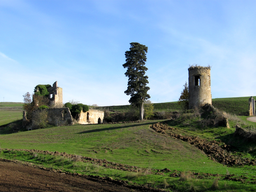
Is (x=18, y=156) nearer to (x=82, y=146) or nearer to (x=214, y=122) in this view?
(x=82, y=146)

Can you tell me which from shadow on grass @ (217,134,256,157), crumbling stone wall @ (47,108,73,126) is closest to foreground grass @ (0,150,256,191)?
shadow on grass @ (217,134,256,157)

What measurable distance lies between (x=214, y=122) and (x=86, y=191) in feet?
59.5

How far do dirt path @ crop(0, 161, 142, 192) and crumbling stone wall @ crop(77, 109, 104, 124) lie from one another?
28728mm

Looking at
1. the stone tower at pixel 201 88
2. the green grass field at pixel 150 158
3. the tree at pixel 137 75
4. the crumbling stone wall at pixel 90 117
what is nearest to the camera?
the green grass field at pixel 150 158

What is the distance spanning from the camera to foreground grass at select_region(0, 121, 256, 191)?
10.4 m

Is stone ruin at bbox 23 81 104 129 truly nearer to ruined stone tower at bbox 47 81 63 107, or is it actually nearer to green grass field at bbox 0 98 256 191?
ruined stone tower at bbox 47 81 63 107

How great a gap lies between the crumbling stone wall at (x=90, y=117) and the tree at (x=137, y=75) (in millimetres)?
10821

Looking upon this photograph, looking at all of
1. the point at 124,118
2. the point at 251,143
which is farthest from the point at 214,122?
the point at 124,118

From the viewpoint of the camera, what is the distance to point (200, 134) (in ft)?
76.5

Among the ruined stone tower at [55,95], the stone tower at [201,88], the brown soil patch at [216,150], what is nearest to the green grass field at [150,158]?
the brown soil patch at [216,150]

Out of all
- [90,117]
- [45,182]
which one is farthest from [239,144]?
[90,117]

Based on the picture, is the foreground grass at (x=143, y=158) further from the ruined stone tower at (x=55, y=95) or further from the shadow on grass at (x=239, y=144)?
the ruined stone tower at (x=55, y=95)

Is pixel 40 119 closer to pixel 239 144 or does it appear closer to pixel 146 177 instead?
pixel 239 144

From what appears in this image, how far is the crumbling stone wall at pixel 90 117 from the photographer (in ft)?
142
